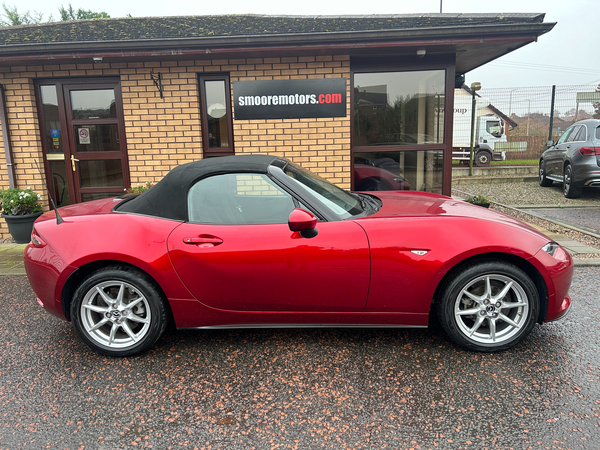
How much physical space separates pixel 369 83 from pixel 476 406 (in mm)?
5392

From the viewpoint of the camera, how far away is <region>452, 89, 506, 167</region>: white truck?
19.3 meters

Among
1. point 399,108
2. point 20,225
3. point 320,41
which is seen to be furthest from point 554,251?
point 20,225

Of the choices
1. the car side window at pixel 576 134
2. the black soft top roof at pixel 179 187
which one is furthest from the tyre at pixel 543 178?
the black soft top roof at pixel 179 187

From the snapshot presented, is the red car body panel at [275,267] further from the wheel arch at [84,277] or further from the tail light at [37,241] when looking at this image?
the tail light at [37,241]

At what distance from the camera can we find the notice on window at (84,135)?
269 inches

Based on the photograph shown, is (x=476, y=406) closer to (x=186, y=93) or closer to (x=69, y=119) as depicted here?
(x=186, y=93)

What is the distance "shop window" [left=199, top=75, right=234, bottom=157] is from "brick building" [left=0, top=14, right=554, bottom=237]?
0.05 ft

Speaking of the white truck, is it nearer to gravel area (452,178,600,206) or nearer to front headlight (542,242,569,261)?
gravel area (452,178,600,206)

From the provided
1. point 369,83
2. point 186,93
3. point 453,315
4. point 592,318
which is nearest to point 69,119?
point 186,93

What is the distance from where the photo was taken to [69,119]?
266 inches

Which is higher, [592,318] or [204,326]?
[204,326]

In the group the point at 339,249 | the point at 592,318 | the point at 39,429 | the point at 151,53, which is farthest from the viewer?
the point at 151,53

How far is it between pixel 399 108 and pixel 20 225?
6.24 meters

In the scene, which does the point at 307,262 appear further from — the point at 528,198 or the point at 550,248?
the point at 528,198
